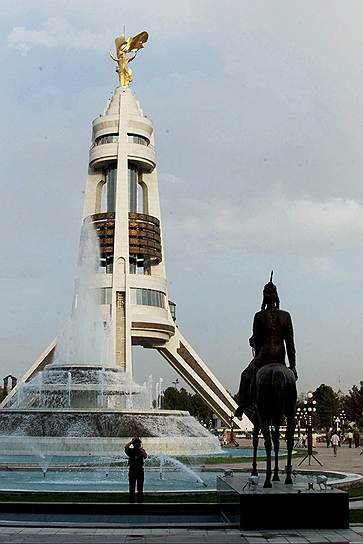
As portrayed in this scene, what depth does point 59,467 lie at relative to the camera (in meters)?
22.4

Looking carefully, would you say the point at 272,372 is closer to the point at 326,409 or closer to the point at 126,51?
the point at 126,51

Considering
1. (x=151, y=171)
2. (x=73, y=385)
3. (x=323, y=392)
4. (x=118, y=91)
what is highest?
(x=118, y=91)

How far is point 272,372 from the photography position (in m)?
11.0

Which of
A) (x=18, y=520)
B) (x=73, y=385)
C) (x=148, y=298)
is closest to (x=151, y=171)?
(x=148, y=298)

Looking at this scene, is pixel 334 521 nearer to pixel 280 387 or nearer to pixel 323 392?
pixel 280 387

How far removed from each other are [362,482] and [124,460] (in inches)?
373

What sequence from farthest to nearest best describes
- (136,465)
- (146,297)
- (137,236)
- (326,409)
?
(326,409)
(137,236)
(146,297)
(136,465)

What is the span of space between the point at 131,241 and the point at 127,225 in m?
1.43

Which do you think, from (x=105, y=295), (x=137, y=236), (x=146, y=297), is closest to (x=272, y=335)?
(x=146, y=297)

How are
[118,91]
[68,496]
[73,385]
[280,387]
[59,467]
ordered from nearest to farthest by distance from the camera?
[280,387] < [68,496] < [59,467] < [73,385] < [118,91]

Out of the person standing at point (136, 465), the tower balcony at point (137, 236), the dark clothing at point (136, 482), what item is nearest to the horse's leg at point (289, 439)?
the dark clothing at point (136, 482)

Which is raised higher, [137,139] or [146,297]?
[137,139]

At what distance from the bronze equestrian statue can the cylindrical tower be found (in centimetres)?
4986

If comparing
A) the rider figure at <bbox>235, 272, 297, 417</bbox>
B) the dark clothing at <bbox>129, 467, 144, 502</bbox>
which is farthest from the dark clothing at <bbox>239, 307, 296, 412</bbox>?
the dark clothing at <bbox>129, 467, 144, 502</bbox>
